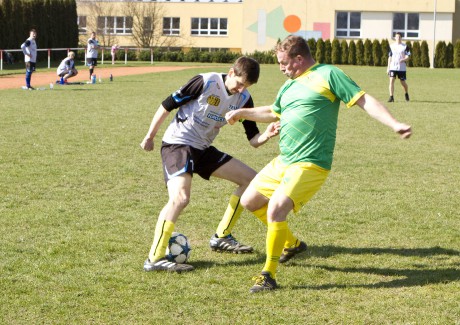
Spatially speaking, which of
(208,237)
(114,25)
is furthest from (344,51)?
(208,237)

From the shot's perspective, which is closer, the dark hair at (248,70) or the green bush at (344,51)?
the dark hair at (248,70)

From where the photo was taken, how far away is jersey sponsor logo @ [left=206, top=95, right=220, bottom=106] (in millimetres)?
7082

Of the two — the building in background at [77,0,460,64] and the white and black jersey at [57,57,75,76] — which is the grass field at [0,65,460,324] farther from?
the building in background at [77,0,460,64]

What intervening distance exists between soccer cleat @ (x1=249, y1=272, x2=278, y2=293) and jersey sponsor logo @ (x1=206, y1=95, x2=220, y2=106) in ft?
5.26

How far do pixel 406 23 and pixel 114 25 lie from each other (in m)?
27.4

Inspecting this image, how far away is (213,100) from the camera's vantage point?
279 inches

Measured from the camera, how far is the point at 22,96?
24641mm

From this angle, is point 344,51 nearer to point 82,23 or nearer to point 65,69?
point 82,23

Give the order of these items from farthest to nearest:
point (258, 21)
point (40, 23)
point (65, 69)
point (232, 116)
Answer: point (258, 21), point (40, 23), point (65, 69), point (232, 116)

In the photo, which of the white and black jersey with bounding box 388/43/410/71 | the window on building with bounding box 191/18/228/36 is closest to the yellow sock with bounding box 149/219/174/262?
the white and black jersey with bounding box 388/43/410/71

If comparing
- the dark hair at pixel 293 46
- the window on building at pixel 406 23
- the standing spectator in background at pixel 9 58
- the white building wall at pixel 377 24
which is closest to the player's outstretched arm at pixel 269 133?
the dark hair at pixel 293 46

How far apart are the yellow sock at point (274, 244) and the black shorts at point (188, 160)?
1.06 metres

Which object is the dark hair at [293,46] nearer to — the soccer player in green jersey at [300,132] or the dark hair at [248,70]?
the soccer player in green jersey at [300,132]

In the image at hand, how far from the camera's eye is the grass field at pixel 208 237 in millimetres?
5836
